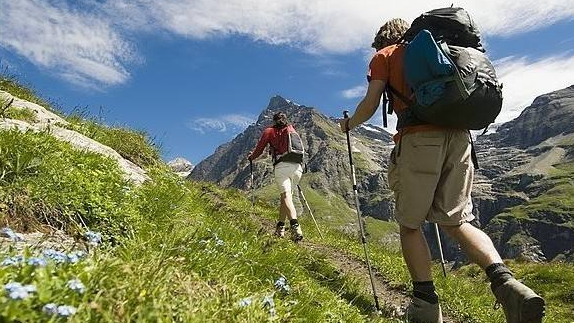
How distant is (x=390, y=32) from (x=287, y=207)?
23.3ft

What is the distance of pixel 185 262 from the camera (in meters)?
4.63

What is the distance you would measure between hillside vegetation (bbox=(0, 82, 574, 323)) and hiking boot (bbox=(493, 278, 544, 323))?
160 cm

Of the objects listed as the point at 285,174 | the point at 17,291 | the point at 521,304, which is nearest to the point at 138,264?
the point at 17,291

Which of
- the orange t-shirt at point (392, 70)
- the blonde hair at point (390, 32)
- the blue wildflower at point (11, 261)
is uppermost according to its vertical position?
the blonde hair at point (390, 32)

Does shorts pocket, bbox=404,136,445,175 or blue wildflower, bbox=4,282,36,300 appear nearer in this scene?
blue wildflower, bbox=4,282,36,300

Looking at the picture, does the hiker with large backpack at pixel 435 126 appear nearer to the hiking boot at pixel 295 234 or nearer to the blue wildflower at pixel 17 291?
the blue wildflower at pixel 17 291

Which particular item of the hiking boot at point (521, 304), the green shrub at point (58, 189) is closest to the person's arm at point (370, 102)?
the hiking boot at point (521, 304)

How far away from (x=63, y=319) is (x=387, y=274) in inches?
399

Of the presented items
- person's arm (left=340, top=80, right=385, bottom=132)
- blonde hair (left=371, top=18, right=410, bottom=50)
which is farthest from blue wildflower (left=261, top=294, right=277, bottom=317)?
blonde hair (left=371, top=18, right=410, bottom=50)

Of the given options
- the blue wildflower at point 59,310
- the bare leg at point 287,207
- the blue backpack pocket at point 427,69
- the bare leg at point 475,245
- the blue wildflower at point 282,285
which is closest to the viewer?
the blue wildflower at point 59,310

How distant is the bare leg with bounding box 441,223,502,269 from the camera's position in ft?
20.7

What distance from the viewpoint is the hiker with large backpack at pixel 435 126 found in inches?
244

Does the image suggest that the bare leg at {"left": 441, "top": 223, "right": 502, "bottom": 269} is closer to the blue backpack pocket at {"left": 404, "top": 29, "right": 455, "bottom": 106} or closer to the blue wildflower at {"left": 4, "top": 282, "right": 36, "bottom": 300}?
the blue backpack pocket at {"left": 404, "top": 29, "right": 455, "bottom": 106}

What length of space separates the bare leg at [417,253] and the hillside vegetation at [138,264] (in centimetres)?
77
